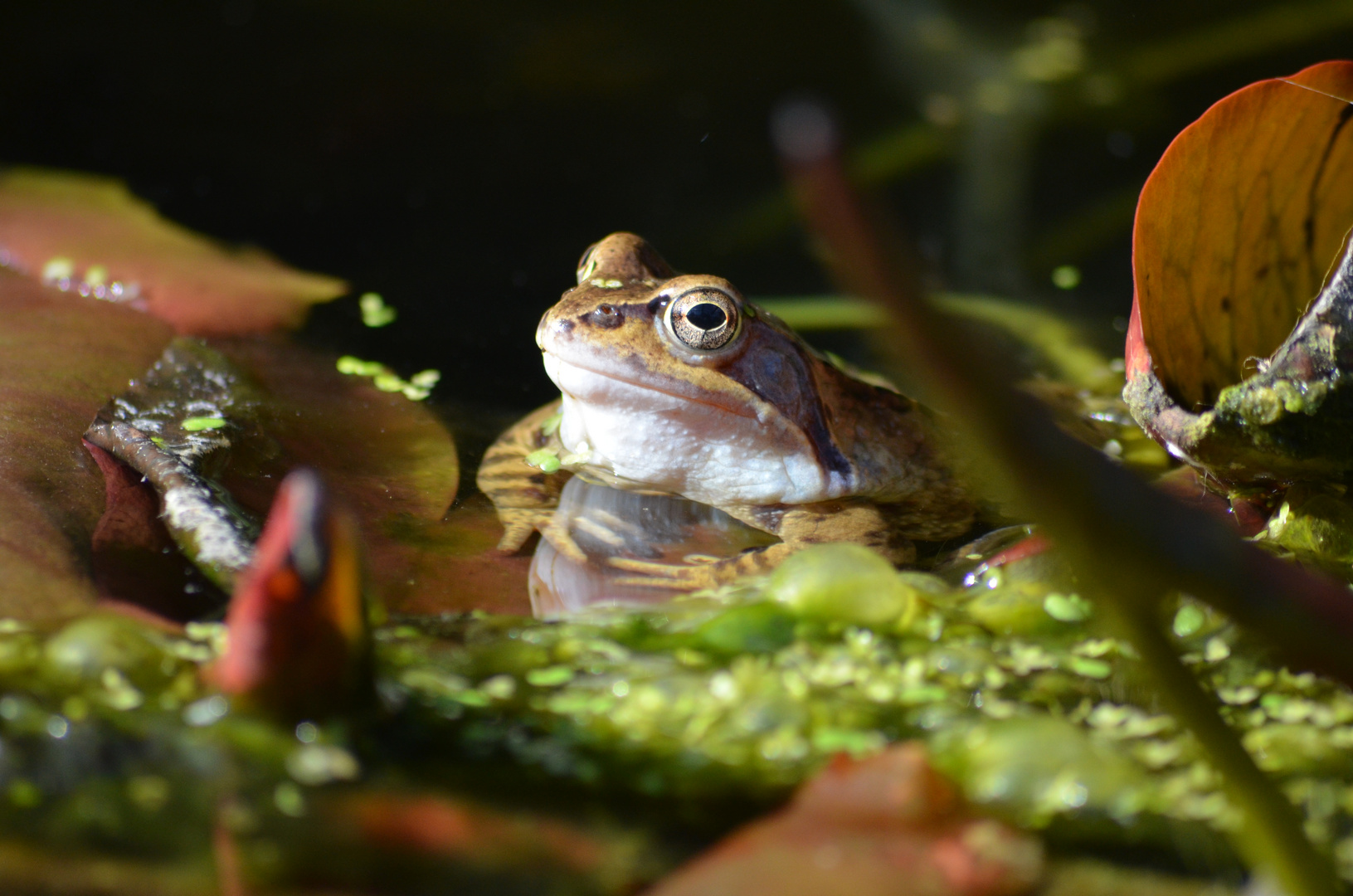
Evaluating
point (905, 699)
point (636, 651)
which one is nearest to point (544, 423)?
point (636, 651)

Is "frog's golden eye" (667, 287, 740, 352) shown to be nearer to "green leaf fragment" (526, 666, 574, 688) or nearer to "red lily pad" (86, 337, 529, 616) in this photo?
"red lily pad" (86, 337, 529, 616)

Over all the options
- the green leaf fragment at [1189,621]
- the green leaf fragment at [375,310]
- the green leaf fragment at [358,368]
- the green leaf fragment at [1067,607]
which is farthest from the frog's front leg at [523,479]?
the green leaf fragment at [1189,621]

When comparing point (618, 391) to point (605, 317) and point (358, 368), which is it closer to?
point (605, 317)

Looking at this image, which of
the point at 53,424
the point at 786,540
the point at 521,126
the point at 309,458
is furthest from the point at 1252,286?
the point at 521,126

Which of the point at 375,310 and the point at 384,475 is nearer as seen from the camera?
the point at 384,475

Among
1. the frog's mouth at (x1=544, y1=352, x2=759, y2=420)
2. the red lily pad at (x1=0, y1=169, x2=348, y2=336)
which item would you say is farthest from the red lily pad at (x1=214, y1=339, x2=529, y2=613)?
the frog's mouth at (x1=544, y1=352, x2=759, y2=420)

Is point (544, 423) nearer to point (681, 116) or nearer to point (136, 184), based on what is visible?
point (136, 184)
